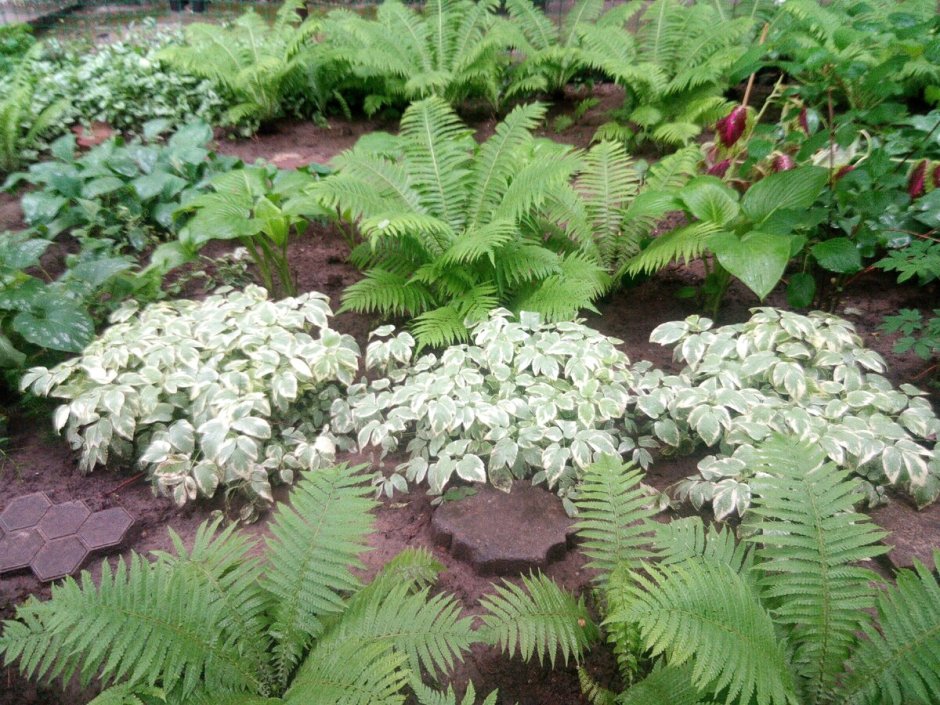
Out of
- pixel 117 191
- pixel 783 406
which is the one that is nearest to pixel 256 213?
pixel 117 191

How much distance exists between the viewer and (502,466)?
2299 mm

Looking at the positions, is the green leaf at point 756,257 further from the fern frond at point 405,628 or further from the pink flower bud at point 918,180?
the fern frond at point 405,628

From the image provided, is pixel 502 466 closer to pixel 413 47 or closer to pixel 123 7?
pixel 413 47

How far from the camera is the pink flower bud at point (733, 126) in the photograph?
3.54 metres

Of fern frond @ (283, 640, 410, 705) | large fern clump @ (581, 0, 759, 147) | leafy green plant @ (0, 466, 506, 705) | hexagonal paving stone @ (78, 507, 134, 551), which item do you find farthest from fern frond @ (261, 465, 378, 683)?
large fern clump @ (581, 0, 759, 147)

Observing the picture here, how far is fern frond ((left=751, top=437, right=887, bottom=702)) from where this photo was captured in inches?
62.2

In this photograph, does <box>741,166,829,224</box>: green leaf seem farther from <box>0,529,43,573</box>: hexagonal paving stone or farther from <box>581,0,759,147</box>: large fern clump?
<box>0,529,43,573</box>: hexagonal paving stone

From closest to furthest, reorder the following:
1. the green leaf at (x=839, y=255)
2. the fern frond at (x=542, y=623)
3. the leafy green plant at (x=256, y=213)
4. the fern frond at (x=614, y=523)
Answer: the fern frond at (x=542, y=623)
the fern frond at (x=614, y=523)
the green leaf at (x=839, y=255)
the leafy green plant at (x=256, y=213)

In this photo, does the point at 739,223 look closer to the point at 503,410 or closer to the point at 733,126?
the point at 733,126

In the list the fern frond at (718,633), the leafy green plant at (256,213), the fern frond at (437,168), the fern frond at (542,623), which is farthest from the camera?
the fern frond at (437,168)

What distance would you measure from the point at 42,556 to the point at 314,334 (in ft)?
5.09

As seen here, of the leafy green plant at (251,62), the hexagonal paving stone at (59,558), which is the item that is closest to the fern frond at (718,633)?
the hexagonal paving stone at (59,558)

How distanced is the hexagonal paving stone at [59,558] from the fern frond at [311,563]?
0.88m

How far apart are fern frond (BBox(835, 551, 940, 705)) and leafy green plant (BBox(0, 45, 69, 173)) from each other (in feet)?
18.7
